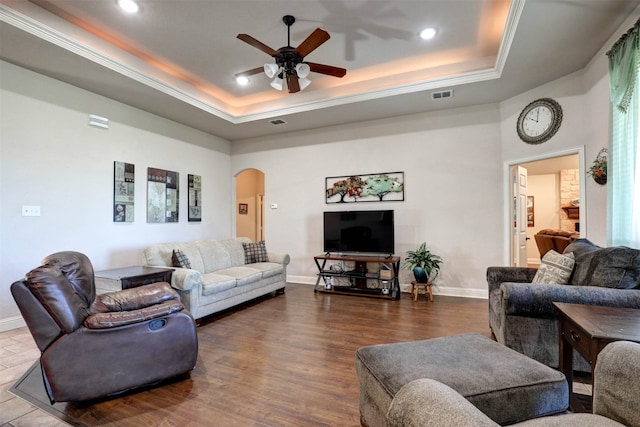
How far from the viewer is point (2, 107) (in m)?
3.32

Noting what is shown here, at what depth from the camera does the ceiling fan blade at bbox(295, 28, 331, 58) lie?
2.68m

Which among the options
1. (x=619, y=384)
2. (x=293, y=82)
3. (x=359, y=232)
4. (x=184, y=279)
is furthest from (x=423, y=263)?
(x=619, y=384)

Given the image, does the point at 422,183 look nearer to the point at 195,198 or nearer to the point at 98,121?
the point at 195,198

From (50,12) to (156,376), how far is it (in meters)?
3.67

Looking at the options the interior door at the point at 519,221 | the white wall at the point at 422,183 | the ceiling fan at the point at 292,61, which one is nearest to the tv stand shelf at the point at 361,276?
the white wall at the point at 422,183

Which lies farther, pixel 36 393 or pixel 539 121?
pixel 539 121

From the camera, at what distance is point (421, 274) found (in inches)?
180

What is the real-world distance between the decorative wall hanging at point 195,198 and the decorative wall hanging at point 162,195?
1.02ft

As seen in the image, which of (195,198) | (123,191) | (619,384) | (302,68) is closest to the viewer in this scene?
(619,384)

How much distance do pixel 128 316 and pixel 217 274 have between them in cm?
205

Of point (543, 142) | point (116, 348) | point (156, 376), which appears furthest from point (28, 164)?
point (543, 142)

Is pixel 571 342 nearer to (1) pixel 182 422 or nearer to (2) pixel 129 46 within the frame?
(1) pixel 182 422

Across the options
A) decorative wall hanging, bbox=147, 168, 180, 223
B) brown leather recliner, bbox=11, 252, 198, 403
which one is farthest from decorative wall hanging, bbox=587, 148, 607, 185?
decorative wall hanging, bbox=147, 168, 180, 223

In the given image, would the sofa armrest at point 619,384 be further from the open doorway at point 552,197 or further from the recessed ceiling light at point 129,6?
the open doorway at point 552,197
